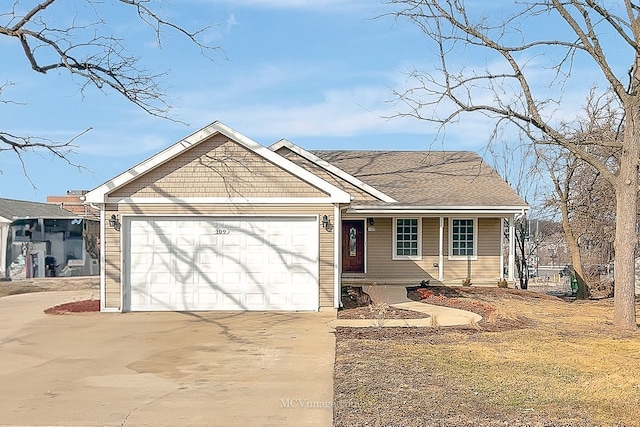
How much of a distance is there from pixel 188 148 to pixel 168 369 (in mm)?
7261

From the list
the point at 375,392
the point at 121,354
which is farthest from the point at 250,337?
the point at 375,392

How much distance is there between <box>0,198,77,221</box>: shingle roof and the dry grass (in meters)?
24.1

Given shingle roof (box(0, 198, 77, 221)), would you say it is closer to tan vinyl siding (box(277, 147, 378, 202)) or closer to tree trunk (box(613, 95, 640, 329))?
tan vinyl siding (box(277, 147, 378, 202))

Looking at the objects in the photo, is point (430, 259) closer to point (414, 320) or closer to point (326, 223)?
point (326, 223)

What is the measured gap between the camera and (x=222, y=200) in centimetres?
1584

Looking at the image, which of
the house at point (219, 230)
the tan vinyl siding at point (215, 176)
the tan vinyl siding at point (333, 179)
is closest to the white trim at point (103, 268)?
the house at point (219, 230)

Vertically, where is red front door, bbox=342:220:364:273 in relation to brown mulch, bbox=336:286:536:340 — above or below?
above

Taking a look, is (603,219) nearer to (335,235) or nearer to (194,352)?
(335,235)

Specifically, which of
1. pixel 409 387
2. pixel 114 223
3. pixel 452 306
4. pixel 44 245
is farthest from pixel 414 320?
pixel 44 245

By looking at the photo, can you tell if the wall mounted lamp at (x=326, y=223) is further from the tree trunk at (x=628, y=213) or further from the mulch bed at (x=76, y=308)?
the tree trunk at (x=628, y=213)

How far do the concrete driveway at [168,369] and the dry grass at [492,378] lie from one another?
1.79ft

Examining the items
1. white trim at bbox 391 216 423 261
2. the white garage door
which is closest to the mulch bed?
the white garage door

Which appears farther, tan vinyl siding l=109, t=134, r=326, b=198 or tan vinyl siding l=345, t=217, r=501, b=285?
tan vinyl siding l=345, t=217, r=501, b=285

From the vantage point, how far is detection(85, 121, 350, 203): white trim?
15.6 metres
